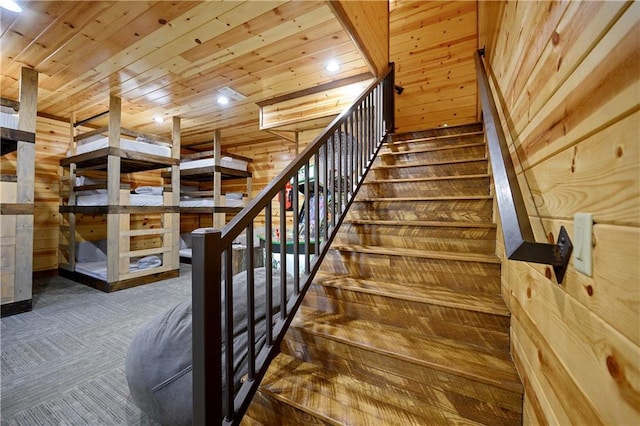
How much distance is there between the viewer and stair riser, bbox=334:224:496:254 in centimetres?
167

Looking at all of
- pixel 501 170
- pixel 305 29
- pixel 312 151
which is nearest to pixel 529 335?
pixel 501 170

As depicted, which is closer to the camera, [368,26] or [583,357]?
[583,357]

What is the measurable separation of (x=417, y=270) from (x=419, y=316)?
1.05ft

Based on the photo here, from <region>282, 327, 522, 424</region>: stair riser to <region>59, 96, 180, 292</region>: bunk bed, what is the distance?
3057 millimetres

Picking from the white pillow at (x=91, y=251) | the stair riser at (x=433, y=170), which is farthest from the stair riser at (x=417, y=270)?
the white pillow at (x=91, y=251)

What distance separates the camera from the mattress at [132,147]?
3412 millimetres

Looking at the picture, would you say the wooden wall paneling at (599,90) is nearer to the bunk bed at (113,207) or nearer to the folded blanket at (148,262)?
the bunk bed at (113,207)

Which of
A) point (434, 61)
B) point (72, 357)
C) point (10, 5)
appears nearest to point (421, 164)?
point (434, 61)

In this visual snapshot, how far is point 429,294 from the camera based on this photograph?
1.42 metres

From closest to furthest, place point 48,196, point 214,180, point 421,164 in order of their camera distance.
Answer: point 421,164 < point 48,196 < point 214,180

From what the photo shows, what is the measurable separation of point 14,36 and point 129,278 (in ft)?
8.67

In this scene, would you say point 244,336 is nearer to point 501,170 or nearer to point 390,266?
point 390,266

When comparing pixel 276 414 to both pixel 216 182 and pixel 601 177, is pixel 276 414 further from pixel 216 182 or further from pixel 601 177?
pixel 216 182

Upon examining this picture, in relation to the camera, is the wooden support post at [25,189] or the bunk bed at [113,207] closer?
the wooden support post at [25,189]
